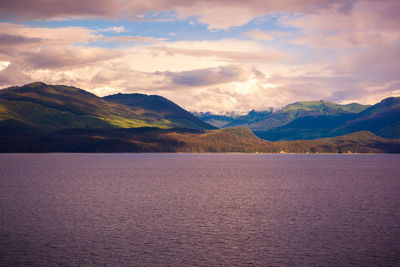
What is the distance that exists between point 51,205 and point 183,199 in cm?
2936

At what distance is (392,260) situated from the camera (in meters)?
43.1

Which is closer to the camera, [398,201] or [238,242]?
[238,242]

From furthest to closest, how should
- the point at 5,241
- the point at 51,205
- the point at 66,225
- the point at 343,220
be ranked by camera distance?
the point at 51,205 < the point at 343,220 < the point at 66,225 < the point at 5,241

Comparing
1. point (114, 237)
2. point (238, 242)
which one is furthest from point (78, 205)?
point (238, 242)

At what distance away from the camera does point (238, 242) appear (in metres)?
51.1

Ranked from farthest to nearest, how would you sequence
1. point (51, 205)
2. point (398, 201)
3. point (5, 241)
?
point (398, 201) < point (51, 205) < point (5, 241)

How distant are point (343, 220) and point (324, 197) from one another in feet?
108

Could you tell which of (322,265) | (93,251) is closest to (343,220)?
(322,265)

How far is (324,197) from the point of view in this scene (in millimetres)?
98438

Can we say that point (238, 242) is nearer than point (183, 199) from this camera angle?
Yes

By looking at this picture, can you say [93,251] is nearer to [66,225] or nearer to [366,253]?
[66,225]

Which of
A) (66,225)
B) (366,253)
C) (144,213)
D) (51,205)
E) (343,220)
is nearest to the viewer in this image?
(366,253)

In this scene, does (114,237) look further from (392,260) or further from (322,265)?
(392,260)

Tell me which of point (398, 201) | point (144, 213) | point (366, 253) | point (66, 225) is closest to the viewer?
point (366, 253)
